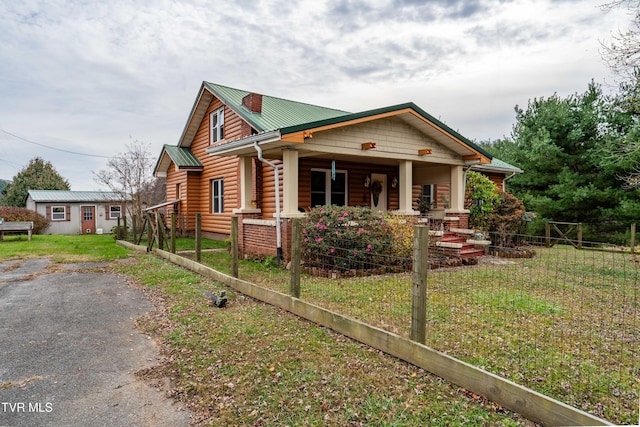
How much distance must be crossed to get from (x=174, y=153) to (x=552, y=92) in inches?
787

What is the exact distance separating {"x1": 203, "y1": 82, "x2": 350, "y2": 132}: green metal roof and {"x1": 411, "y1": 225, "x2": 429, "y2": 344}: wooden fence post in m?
7.35

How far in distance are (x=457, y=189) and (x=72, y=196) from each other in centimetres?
2869

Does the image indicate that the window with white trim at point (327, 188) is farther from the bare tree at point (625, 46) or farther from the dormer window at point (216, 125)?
the bare tree at point (625, 46)

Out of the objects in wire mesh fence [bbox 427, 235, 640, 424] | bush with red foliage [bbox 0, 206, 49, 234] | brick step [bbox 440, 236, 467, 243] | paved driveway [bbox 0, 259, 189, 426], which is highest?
bush with red foliage [bbox 0, 206, 49, 234]

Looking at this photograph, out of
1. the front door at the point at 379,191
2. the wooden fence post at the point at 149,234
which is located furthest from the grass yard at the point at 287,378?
the front door at the point at 379,191

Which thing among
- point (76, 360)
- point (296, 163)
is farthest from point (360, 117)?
point (76, 360)

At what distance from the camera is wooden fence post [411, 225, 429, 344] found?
3586 millimetres

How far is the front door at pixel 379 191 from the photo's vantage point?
1398 centimetres

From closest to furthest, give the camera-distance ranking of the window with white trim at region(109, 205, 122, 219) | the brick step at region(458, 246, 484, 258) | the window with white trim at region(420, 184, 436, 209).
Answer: the brick step at region(458, 246, 484, 258)
the window with white trim at region(420, 184, 436, 209)
the window with white trim at region(109, 205, 122, 219)

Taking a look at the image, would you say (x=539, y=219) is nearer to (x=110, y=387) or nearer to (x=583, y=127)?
(x=583, y=127)

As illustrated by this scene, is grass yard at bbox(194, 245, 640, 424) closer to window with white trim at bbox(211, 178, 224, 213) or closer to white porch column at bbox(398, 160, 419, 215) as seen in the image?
white porch column at bbox(398, 160, 419, 215)

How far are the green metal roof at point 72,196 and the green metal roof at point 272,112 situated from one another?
17.0m

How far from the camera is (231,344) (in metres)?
4.30

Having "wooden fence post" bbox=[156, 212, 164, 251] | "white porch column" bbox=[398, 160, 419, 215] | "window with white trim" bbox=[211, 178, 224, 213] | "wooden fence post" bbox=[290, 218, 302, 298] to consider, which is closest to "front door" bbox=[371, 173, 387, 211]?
"white porch column" bbox=[398, 160, 419, 215]
